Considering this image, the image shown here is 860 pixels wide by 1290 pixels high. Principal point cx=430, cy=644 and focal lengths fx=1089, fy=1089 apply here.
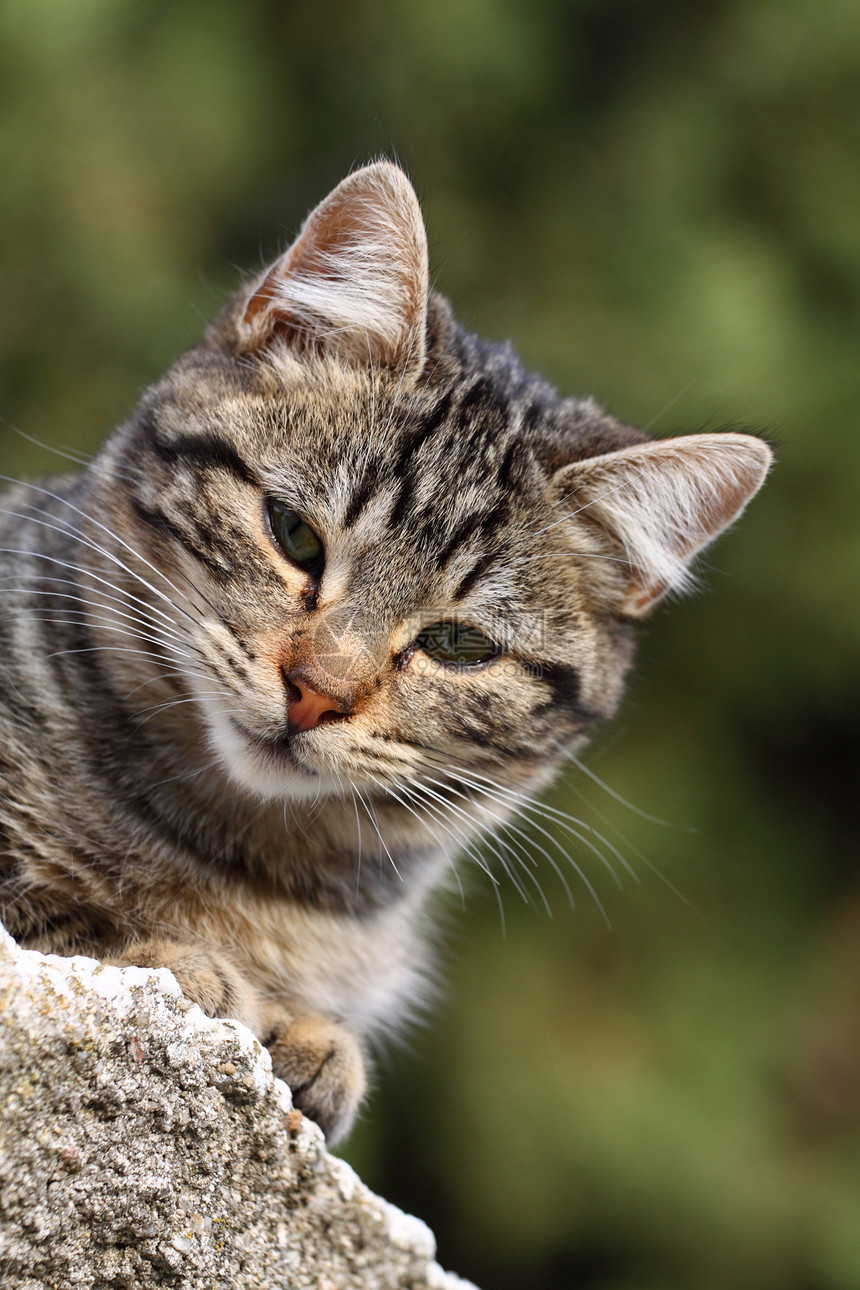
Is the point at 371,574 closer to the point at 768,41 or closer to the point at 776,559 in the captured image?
the point at 776,559

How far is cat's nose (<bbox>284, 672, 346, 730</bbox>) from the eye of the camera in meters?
1.04

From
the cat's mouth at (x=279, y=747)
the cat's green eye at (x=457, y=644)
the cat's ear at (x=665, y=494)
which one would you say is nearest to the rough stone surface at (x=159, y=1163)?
the cat's mouth at (x=279, y=747)

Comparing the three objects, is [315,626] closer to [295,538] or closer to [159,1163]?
[295,538]

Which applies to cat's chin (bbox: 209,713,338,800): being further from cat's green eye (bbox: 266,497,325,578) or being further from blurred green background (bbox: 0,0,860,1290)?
blurred green background (bbox: 0,0,860,1290)

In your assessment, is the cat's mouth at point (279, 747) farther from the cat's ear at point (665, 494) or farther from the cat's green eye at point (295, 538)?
the cat's ear at point (665, 494)

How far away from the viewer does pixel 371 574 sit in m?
1.12

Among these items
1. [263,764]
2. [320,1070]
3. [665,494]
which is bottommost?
[320,1070]

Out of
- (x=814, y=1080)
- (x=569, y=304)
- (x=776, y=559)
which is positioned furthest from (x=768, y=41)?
(x=814, y=1080)

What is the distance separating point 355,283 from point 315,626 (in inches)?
17.1

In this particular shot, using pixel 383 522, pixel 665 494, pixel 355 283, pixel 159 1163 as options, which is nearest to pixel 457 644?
pixel 383 522

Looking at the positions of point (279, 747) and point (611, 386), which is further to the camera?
point (611, 386)

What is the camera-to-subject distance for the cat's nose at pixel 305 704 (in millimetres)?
1036

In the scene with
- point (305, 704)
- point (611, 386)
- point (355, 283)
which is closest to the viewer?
point (305, 704)

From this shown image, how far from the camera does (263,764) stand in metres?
1.08
